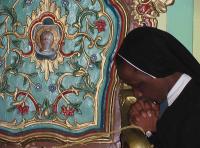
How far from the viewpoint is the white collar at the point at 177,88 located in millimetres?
1297

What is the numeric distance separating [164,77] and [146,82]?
0.18 ft

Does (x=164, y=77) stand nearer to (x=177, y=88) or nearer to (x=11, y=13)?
(x=177, y=88)

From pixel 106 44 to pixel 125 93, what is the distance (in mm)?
227

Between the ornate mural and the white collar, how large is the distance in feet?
1.92

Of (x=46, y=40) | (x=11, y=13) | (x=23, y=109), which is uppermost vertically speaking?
(x=11, y=13)

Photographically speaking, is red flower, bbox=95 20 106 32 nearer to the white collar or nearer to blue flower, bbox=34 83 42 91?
blue flower, bbox=34 83 42 91

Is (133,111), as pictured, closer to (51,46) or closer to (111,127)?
(111,127)

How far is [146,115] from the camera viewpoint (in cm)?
138

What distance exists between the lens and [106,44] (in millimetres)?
1901

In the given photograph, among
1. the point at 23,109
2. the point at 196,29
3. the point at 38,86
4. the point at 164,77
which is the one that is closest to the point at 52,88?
the point at 38,86

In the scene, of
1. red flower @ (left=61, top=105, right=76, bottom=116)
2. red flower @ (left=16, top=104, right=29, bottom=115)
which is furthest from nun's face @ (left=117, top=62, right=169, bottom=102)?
red flower @ (left=16, top=104, right=29, bottom=115)

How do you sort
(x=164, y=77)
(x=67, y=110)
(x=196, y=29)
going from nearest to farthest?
(x=164, y=77), (x=196, y=29), (x=67, y=110)

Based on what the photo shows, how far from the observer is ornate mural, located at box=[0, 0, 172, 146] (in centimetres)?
189

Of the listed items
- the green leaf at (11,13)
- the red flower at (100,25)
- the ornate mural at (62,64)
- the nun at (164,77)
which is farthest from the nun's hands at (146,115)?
the green leaf at (11,13)
